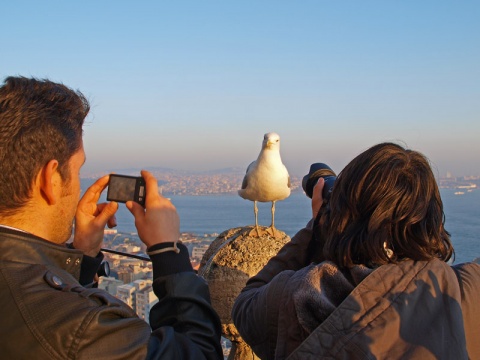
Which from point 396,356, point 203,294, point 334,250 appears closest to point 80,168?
point 203,294

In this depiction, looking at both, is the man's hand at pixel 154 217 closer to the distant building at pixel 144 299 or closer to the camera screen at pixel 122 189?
Answer: the camera screen at pixel 122 189

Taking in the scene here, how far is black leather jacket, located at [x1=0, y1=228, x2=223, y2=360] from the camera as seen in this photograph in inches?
51.4

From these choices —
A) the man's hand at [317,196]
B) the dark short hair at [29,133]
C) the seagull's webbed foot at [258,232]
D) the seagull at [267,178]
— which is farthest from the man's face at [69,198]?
the seagull at [267,178]

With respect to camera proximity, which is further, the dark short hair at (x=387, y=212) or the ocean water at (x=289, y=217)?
the ocean water at (x=289, y=217)

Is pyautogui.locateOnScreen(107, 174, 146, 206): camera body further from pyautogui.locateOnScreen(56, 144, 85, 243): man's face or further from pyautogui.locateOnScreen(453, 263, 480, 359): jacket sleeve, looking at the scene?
pyautogui.locateOnScreen(453, 263, 480, 359): jacket sleeve

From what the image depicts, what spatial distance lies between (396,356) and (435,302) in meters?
0.24

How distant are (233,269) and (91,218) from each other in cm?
254

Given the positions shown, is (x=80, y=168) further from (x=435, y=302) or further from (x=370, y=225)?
(x=435, y=302)

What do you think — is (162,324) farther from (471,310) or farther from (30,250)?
(471,310)

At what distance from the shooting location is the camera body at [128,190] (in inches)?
73.6

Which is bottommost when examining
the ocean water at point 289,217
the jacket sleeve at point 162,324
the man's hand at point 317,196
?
the ocean water at point 289,217

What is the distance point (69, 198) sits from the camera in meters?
1.66

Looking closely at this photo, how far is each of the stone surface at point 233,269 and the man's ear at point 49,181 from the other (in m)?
2.91

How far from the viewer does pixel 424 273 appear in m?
1.87
